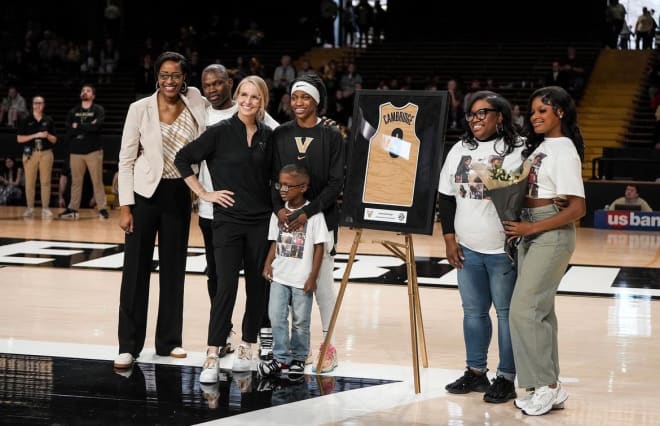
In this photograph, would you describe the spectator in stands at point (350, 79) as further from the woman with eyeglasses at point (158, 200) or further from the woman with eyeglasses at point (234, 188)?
the woman with eyeglasses at point (234, 188)

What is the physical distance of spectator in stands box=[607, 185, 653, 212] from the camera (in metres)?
14.0

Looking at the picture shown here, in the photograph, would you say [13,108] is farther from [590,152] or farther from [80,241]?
[590,152]

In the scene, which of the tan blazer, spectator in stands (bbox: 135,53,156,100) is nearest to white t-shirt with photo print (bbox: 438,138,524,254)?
the tan blazer

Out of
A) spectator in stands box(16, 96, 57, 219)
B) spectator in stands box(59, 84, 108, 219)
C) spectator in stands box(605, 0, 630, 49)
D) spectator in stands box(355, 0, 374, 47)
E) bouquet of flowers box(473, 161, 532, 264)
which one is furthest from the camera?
spectator in stands box(355, 0, 374, 47)

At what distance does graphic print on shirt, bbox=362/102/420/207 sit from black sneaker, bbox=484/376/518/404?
1019 mm

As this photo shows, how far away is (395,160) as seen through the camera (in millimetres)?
5367

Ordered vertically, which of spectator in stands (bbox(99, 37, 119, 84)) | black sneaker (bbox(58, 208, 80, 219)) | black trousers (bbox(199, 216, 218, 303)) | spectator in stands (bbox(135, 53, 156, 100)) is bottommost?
black sneaker (bbox(58, 208, 80, 219))

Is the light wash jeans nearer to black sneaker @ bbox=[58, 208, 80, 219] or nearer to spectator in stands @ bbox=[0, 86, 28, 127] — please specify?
black sneaker @ bbox=[58, 208, 80, 219]

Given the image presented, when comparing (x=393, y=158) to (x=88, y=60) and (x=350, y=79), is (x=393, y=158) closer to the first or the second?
(x=350, y=79)

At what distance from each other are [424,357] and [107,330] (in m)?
2.23

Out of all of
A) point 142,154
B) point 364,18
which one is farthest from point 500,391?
point 364,18

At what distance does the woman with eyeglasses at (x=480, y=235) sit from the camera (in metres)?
5.02

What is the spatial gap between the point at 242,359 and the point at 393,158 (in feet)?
4.59

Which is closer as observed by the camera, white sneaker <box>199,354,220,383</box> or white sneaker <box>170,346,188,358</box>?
white sneaker <box>199,354,220,383</box>
